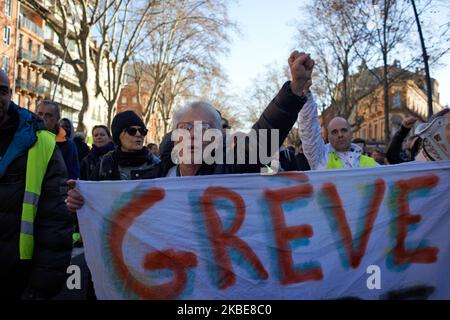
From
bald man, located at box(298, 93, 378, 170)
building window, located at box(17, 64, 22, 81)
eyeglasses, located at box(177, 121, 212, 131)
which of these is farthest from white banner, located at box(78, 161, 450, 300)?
building window, located at box(17, 64, 22, 81)

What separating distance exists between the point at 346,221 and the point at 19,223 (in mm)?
1655

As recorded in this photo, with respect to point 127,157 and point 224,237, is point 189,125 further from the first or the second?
point 127,157

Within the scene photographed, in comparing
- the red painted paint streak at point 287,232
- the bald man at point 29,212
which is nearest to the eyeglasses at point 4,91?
the bald man at point 29,212

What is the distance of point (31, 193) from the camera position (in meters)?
2.58

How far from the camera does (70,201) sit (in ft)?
8.87

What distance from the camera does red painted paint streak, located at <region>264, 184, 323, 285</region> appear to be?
2.55 meters

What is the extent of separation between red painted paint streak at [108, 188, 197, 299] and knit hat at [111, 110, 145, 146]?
125cm

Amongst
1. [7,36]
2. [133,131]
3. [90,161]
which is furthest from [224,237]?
[7,36]

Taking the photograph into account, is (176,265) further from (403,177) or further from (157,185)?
(403,177)

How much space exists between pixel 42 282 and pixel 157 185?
0.74 m

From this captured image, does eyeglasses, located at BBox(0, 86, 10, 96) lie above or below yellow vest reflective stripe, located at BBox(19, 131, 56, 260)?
above

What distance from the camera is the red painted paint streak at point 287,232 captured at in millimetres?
2555

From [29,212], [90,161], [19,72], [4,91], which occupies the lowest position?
[29,212]

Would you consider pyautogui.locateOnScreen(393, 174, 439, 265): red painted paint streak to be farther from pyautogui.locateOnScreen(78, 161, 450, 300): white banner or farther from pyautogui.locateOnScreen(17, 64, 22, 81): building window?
pyautogui.locateOnScreen(17, 64, 22, 81): building window
